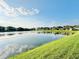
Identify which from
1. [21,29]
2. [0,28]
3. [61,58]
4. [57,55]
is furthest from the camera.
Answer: [21,29]

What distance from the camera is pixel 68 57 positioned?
36.6 feet

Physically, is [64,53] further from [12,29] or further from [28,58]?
[12,29]

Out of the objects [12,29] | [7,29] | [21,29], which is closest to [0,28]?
[7,29]

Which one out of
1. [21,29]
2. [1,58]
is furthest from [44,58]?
[21,29]

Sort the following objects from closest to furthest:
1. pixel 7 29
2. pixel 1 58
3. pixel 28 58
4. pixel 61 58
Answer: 1. pixel 61 58
2. pixel 28 58
3. pixel 1 58
4. pixel 7 29

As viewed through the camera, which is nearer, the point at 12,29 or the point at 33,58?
the point at 33,58

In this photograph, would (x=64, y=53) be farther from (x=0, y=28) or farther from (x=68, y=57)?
(x=0, y=28)

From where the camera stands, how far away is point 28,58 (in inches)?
500

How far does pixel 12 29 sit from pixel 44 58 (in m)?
171

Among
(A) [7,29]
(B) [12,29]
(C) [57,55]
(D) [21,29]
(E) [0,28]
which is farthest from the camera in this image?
(D) [21,29]

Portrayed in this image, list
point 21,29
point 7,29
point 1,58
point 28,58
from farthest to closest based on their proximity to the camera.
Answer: point 21,29, point 7,29, point 1,58, point 28,58

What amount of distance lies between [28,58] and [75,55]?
3.98 meters

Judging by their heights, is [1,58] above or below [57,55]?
below

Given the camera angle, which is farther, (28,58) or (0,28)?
(0,28)
